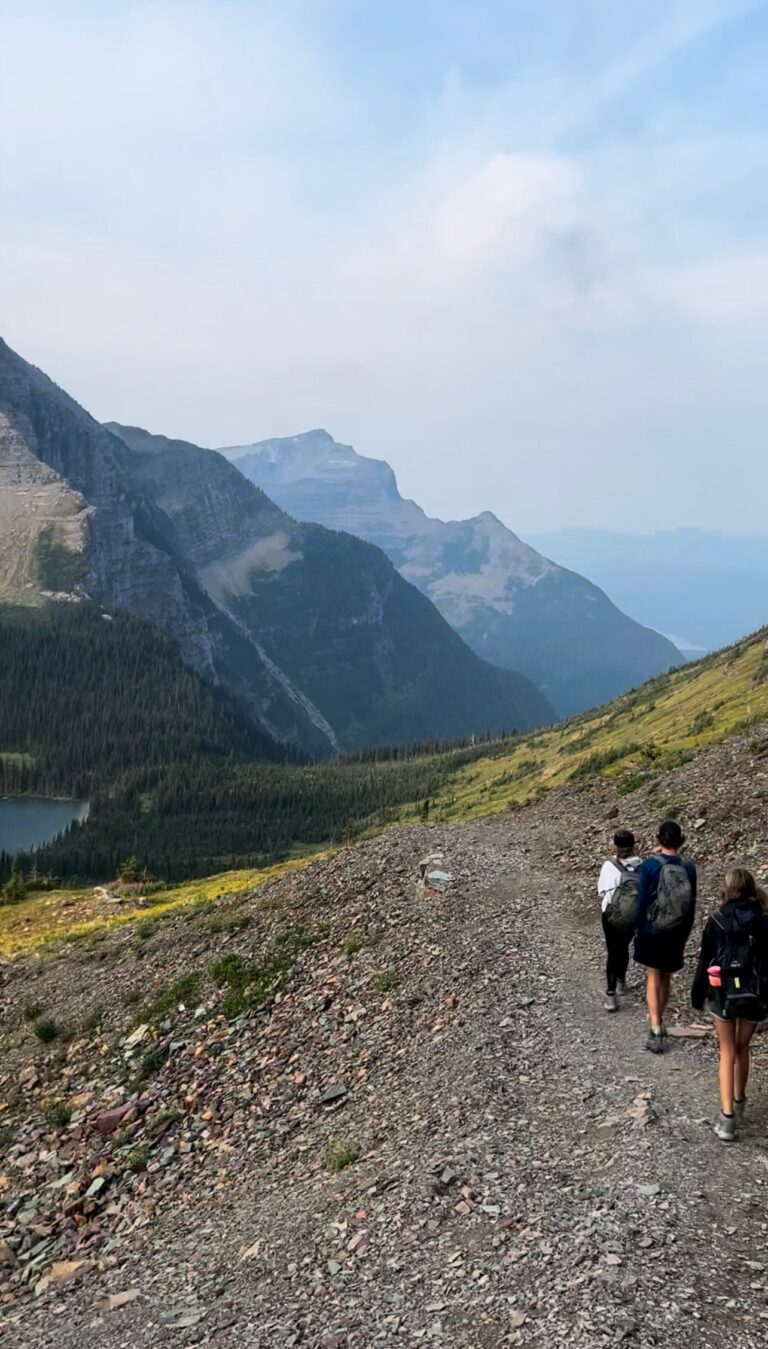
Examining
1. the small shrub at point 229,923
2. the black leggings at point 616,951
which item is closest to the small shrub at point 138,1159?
the small shrub at point 229,923

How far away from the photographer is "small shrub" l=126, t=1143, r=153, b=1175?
66.7 ft

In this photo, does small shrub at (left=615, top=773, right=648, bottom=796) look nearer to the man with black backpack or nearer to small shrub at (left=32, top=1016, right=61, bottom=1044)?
the man with black backpack

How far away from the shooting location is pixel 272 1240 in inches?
575

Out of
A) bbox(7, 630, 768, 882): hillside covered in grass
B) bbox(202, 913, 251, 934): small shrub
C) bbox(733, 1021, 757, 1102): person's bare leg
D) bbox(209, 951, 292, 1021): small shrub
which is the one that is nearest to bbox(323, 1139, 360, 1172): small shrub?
bbox(733, 1021, 757, 1102): person's bare leg

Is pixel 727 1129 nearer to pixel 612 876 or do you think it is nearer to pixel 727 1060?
pixel 727 1060

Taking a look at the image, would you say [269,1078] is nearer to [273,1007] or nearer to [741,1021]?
[273,1007]

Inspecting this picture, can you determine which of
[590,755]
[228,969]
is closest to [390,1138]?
[228,969]

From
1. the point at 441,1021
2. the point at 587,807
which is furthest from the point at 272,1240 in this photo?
the point at 587,807

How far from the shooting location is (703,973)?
1358 cm

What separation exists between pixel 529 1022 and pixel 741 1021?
268 inches

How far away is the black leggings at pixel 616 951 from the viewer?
60.0 ft

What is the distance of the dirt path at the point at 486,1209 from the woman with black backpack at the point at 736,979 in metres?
0.75

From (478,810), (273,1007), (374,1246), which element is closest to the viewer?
(374,1246)

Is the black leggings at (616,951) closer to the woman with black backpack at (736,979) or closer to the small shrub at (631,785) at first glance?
the woman with black backpack at (736,979)
